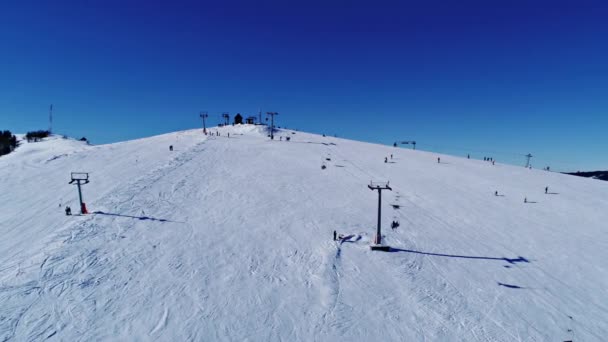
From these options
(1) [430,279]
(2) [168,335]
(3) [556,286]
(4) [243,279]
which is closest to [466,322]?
(1) [430,279]

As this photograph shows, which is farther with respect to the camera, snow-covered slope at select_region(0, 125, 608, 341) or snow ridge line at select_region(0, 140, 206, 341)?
snow-covered slope at select_region(0, 125, 608, 341)

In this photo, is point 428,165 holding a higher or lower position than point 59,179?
higher

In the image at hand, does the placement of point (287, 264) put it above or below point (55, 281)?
above

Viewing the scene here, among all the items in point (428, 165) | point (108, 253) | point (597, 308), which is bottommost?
point (597, 308)

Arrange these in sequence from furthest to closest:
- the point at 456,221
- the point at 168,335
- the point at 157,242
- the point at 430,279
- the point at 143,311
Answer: the point at 456,221 < the point at 157,242 < the point at 430,279 < the point at 143,311 < the point at 168,335

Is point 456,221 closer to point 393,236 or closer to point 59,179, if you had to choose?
point 393,236

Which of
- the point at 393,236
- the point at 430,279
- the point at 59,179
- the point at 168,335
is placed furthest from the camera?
the point at 59,179

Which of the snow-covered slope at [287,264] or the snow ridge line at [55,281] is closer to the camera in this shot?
the snow ridge line at [55,281]

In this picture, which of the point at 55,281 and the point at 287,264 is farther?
the point at 287,264
